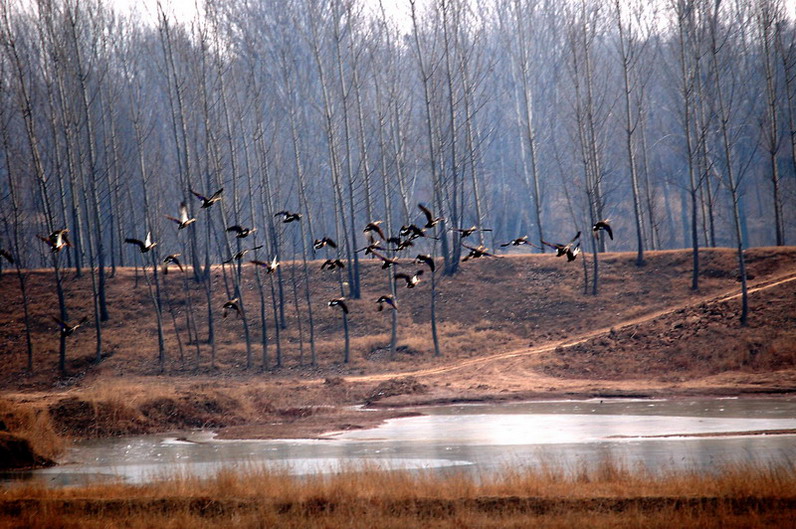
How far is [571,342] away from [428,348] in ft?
20.9

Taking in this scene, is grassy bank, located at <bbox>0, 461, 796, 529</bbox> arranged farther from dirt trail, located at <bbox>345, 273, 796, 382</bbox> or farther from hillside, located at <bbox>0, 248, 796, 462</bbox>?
dirt trail, located at <bbox>345, 273, 796, 382</bbox>

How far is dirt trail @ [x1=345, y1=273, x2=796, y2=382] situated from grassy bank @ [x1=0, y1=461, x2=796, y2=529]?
60.0ft

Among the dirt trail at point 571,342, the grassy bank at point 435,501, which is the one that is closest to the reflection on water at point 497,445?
the grassy bank at point 435,501

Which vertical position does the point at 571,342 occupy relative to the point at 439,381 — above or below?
above

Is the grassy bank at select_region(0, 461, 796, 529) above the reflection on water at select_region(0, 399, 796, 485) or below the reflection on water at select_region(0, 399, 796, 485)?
above

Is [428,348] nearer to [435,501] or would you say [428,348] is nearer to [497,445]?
[497,445]

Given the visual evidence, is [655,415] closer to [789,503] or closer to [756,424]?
[756,424]

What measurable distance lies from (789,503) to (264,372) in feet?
87.4

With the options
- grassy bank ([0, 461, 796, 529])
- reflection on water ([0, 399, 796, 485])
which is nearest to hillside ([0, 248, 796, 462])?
reflection on water ([0, 399, 796, 485])

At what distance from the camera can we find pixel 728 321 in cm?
3238

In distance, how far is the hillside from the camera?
2777cm

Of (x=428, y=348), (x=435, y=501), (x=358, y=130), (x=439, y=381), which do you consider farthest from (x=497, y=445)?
(x=358, y=130)

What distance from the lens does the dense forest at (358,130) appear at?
Result: 37.6m

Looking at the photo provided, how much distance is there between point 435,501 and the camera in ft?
45.3
